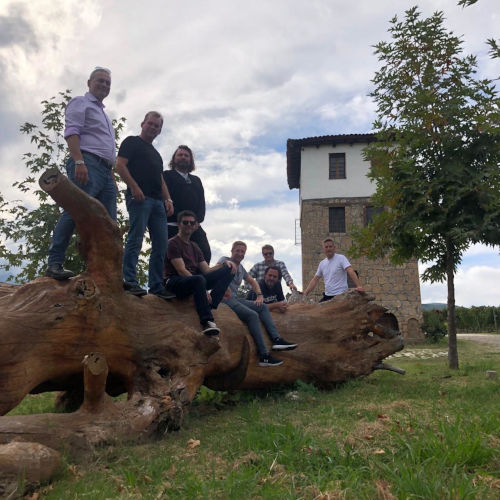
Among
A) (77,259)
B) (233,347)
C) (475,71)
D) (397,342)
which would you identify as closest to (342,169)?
(475,71)

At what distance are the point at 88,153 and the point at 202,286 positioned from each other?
6.49 ft

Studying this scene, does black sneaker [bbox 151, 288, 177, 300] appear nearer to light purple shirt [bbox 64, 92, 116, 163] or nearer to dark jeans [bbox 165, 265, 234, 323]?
dark jeans [bbox 165, 265, 234, 323]

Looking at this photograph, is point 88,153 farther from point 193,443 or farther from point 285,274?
point 285,274

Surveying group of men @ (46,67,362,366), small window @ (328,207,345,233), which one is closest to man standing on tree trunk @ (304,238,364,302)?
group of men @ (46,67,362,366)

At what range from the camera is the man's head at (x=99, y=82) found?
5.24m

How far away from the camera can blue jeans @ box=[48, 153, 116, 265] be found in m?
4.82

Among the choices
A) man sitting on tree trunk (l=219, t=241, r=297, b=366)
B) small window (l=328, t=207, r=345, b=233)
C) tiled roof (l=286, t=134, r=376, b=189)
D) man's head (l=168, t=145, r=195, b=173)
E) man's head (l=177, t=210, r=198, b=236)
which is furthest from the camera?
small window (l=328, t=207, r=345, b=233)

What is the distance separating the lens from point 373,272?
22750 millimetres

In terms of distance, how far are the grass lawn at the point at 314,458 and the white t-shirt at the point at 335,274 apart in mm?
3093

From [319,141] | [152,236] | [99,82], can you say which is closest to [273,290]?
[152,236]

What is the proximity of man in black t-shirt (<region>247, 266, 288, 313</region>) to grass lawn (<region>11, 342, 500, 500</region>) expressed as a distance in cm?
203

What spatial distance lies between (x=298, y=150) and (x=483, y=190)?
16333 millimetres

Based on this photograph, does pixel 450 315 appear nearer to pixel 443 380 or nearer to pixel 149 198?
pixel 443 380

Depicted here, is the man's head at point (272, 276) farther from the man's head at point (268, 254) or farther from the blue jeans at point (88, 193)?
the blue jeans at point (88, 193)
